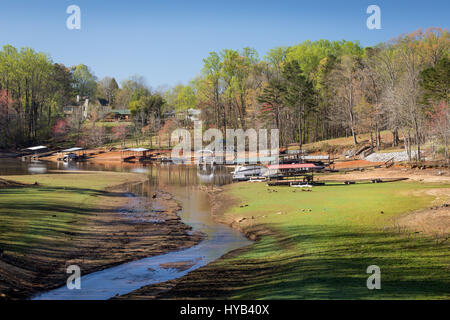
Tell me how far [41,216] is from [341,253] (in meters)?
18.2

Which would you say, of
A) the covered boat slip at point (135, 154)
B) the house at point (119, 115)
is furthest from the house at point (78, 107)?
the covered boat slip at point (135, 154)

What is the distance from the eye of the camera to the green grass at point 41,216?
2142cm

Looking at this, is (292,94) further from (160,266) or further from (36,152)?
(160,266)

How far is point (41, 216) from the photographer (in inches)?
1066

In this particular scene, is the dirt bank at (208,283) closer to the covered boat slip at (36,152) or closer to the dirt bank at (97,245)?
the dirt bank at (97,245)

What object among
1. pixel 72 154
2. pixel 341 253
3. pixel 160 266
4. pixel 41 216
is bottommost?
pixel 160 266

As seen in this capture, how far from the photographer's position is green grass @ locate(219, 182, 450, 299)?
554 inches

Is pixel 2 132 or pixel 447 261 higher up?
pixel 2 132

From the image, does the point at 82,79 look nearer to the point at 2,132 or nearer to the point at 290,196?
the point at 2,132

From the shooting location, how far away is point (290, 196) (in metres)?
38.5

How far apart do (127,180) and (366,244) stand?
142 feet

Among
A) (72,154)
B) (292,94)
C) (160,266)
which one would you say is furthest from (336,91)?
(160,266)

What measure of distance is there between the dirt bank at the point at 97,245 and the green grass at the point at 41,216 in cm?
18
